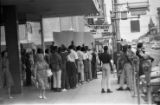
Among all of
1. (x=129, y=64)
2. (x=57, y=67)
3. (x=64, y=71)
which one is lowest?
(x=64, y=71)

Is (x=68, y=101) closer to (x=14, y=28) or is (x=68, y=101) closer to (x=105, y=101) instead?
(x=105, y=101)

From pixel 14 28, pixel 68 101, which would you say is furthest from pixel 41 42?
pixel 68 101

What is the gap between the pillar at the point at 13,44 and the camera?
790 inches

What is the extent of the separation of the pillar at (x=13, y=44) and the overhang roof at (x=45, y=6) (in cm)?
50

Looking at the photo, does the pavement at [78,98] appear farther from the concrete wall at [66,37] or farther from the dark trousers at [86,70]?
the concrete wall at [66,37]

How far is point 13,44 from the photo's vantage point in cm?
2038

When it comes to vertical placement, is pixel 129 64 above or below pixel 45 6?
below

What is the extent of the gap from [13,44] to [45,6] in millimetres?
3220

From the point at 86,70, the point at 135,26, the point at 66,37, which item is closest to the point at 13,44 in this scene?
the point at 86,70

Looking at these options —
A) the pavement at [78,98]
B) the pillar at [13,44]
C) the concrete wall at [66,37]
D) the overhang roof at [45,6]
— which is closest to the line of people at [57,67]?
the pavement at [78,98]

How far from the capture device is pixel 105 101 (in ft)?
55.2

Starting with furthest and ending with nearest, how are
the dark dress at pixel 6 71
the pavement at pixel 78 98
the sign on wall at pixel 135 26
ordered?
the sign on wall at pixel 135 26 → the dark dress at pixel 6 71 → the pavement at pixel 78 98

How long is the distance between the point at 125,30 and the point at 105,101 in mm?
82370

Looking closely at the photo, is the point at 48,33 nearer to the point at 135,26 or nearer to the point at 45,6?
the point at 45,6
